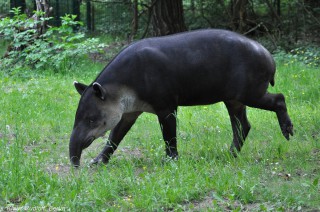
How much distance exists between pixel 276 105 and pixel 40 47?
7308 mm

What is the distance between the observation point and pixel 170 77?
6480 millimetres

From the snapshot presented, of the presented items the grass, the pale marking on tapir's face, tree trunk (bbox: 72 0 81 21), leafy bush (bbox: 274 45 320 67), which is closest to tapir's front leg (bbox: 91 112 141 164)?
the grass

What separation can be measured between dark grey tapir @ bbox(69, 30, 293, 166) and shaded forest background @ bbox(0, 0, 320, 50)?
7.82 m

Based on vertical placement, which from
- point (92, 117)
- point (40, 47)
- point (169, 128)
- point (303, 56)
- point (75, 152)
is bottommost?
point (303, 56)

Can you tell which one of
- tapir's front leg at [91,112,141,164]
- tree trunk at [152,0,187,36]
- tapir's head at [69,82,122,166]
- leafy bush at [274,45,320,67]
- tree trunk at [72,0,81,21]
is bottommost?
tree trunk at [72,0,81,21]

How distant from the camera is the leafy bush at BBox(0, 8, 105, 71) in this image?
12586mm

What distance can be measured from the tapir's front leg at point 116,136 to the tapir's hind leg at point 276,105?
138 centimetres

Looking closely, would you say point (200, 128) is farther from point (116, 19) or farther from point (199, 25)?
point (116, 19)

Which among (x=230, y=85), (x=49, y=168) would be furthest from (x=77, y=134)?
(x=230, y=85)

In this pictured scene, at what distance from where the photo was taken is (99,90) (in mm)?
6328

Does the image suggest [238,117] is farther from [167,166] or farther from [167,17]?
[167,17]

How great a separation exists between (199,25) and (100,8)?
13.9 ft

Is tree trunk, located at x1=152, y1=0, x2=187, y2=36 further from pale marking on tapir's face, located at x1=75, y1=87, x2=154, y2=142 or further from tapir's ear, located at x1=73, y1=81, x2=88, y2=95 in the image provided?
pale marking on tapir's face, located at x1=75, y1=87, x2=154, y2=142

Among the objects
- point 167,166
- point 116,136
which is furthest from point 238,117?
point 167,166
